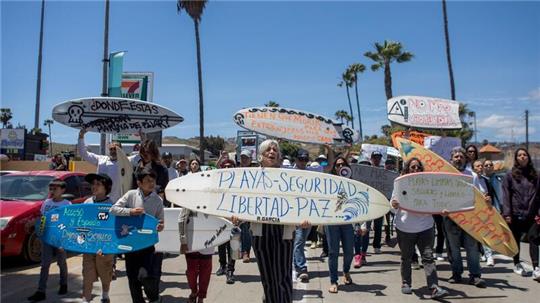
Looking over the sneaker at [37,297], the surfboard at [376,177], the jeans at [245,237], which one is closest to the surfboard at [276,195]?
the sneaker at [37,297]

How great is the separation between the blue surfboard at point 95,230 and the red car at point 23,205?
1364 millimetres

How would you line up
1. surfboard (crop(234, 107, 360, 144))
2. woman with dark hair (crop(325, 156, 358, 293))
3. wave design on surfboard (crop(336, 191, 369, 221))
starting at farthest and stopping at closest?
surfboard (crop(234, 107, 360, 144)), woman with dark hair (crop(325, 156, 358, 293)), wave design on surfboard (crop(336, 191, 369, 221))

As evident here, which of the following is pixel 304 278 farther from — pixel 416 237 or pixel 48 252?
pixel 48 252

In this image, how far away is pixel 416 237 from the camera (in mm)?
5801

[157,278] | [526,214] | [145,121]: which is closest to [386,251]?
[526,214]

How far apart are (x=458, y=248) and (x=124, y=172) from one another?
15.8 feet

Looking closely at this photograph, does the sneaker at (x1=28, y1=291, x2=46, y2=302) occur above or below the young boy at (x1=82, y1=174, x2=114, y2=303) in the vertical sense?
below

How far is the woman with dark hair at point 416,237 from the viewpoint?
5.68m

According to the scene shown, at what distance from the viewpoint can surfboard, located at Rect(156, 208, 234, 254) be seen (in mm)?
5004

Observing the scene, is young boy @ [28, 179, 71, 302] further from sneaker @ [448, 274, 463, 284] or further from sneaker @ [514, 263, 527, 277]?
sneaker @ [514, 263, 527, 277]

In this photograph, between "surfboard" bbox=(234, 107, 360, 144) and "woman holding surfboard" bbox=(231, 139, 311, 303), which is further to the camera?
"surfboard" bbox=(234, 107, 360, 144)

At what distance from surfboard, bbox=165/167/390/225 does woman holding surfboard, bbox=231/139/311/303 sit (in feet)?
0.43

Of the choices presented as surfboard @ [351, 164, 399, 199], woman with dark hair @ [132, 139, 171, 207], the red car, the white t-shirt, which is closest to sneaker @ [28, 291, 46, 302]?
the white t-shirt

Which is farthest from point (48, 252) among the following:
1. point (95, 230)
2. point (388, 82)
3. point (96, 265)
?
point (388, 82)
